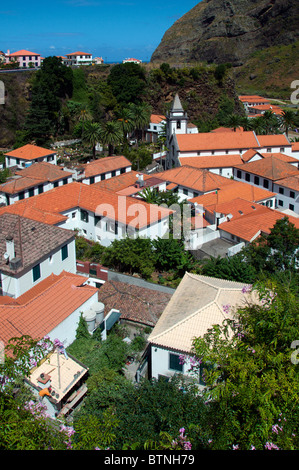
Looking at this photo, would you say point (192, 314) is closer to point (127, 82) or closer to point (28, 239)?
point (28, 239)

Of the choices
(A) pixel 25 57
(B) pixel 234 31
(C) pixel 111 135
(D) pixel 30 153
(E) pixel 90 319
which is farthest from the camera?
(B) pixel 234 31

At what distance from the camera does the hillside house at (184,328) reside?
57.6 ft

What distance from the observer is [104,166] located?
47.7 metres

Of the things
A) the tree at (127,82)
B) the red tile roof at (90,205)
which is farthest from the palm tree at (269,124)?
the red tile roof at (90,205)

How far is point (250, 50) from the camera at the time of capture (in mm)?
147375

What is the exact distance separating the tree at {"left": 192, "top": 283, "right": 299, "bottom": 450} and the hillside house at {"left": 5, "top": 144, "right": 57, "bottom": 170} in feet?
148

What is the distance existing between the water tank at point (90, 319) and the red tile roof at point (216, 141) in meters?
35.6

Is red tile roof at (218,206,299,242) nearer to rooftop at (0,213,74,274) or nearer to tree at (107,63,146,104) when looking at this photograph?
rooftop at (0,213,74,274)

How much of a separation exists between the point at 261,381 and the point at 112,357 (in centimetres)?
997

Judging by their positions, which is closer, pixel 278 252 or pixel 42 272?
pixel 42 272

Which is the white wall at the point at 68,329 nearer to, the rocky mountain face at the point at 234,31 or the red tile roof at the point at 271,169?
the red tile roof at the point at 271,169

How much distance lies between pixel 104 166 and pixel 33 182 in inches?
348

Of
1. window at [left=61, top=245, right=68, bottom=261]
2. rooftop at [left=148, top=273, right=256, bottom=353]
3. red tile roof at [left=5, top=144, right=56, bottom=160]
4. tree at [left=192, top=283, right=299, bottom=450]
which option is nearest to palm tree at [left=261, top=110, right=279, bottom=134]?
red tile roof at [left=5, top=144, right=56, bottom=160]

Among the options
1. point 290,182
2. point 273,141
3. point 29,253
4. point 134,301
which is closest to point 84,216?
point 29,253
